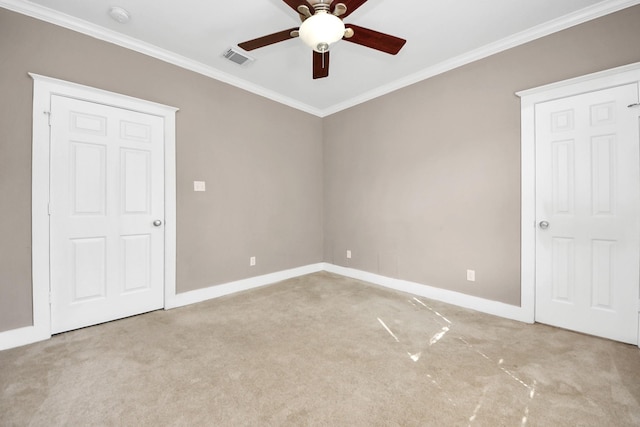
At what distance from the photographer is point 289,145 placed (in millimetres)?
4160

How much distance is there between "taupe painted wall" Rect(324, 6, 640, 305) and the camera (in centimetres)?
240

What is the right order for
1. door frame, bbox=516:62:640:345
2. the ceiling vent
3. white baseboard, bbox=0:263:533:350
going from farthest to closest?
the ceiling vent → door frame, bbox=516:62:640:345 → white baseboard, bbox=0:263:533:350

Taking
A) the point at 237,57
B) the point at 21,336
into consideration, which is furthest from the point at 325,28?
the point at 21,336

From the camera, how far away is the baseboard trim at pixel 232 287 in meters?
2.97

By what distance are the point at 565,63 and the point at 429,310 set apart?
2739 millimetres

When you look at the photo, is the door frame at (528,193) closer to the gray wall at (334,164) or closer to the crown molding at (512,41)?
the gray wall at (334,164)

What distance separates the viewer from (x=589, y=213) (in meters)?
2.28

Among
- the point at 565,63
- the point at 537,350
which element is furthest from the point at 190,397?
the point at 565,63

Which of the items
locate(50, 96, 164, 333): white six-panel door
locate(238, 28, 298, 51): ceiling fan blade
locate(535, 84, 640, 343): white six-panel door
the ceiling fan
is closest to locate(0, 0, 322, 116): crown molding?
locate(50, 96, 164, 333): white six-panel door

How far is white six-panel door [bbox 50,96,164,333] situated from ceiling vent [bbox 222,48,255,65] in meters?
1.09

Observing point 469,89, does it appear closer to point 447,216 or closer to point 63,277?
point 447,216

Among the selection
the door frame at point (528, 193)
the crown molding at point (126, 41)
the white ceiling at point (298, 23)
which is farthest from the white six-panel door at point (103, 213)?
the door frame at point (528, 193)

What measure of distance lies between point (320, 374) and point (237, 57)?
327cm

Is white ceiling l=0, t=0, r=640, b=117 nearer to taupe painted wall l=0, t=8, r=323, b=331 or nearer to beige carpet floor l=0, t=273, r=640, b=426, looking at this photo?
taupe painted wall l=0, t=8, r=323, b=331
